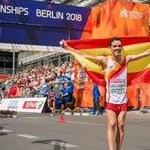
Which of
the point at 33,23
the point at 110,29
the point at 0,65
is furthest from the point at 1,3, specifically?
the point at 0,65

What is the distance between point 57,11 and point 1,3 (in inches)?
125

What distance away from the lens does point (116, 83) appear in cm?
839

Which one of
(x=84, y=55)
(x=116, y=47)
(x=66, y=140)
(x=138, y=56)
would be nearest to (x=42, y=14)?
(x=66, y=140)

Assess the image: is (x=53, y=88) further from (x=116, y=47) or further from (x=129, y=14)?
(x=116, y=47)

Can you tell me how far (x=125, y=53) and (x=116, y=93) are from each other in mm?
1090

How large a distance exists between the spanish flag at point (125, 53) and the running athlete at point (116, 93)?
681 mm

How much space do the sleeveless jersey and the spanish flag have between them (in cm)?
68

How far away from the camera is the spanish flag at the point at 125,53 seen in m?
9.30

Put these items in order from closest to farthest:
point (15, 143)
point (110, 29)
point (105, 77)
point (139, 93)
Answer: point (105, 77)
point (15, 143)
point (139, 93)
point (110, 29)

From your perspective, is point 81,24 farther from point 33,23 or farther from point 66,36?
point 33,23

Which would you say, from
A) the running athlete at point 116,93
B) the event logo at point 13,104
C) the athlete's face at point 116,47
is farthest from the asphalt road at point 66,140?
the event logo at point 13,104

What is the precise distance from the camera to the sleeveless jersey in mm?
8359

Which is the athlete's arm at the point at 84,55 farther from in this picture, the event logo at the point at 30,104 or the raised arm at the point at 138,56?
the event logo at the point at 30,104

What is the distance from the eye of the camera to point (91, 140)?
40.9 feet
